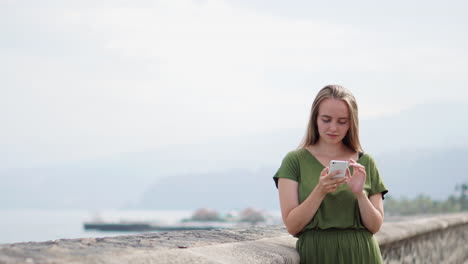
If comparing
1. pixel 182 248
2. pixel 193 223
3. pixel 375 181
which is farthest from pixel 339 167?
pixel 193 223

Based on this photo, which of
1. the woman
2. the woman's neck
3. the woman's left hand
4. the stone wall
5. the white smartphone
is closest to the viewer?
the stone wall

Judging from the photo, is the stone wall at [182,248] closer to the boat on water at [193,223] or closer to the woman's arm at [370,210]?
the woman's arm at [370,210]

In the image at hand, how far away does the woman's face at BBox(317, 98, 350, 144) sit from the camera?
281 cm

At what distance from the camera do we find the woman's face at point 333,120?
2.81 meters

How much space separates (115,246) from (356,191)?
1.00 metres

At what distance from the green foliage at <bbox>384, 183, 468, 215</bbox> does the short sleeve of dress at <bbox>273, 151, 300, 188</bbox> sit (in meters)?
76.0

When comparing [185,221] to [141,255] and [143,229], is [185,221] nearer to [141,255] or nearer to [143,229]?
[143,229]

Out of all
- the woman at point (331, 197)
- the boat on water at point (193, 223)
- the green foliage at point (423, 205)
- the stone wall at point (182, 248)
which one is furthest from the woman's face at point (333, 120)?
the green foliage at point (423, 205)

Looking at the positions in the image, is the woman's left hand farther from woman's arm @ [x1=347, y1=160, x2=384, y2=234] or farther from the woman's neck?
the woman's neck

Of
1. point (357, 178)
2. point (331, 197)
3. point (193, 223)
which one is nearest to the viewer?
point (357, 178)

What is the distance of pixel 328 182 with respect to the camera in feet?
8.54

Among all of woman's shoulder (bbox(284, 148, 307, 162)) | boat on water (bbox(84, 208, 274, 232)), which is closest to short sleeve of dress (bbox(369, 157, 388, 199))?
woman's shoulder (bbox(284, 148, 307, 162))

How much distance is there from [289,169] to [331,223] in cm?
28

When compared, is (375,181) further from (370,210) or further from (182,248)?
(182,248)
